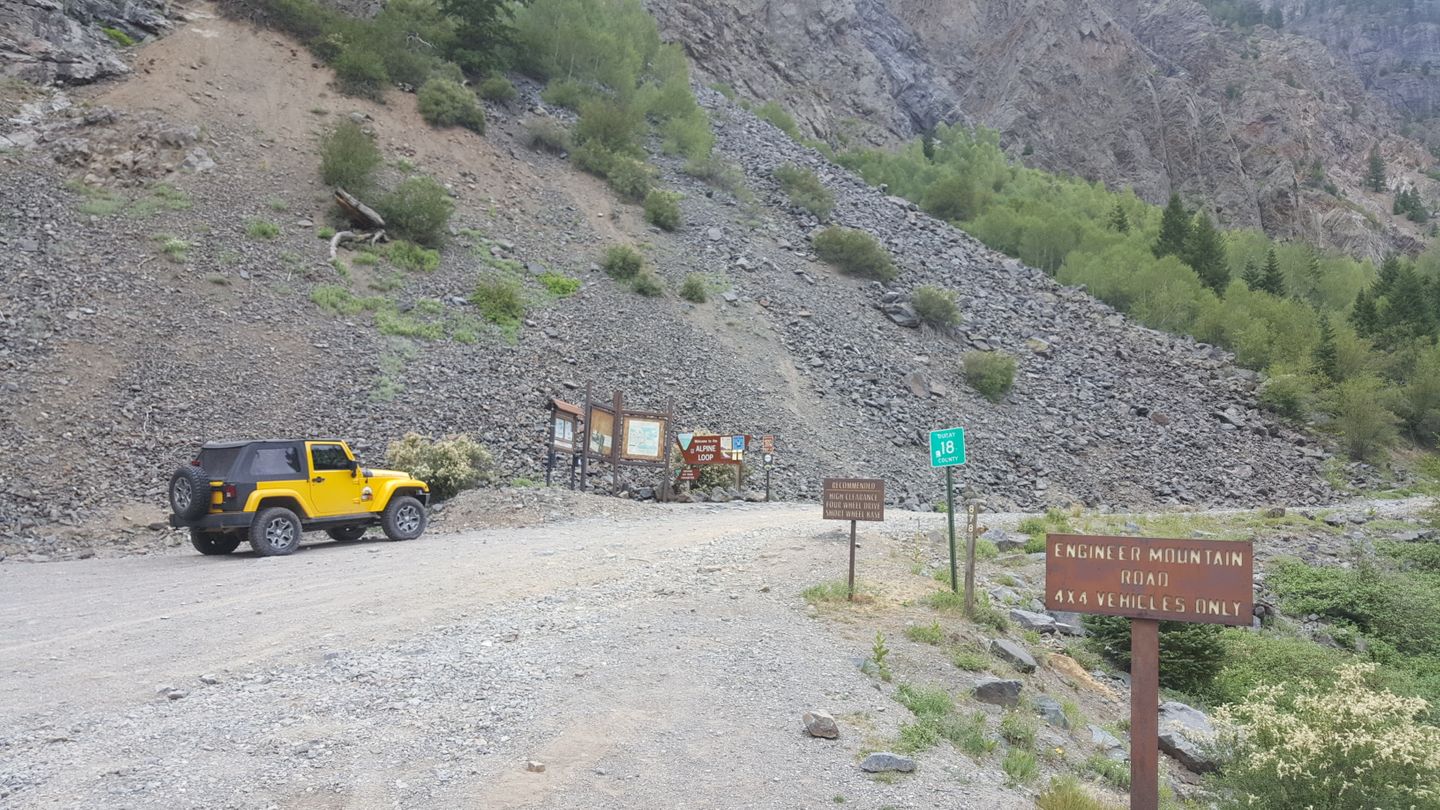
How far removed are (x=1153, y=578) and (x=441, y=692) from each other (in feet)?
16.5

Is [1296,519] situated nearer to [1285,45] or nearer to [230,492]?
[230,492]

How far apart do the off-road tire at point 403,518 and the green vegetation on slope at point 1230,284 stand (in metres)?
37.7

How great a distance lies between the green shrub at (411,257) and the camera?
2872 cm

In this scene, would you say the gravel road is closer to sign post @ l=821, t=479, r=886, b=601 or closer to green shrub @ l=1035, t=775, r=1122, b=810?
green shrub @ l=1035, t=775, r=1122, b=810

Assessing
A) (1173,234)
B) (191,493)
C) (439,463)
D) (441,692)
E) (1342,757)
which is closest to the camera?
(1342,757)

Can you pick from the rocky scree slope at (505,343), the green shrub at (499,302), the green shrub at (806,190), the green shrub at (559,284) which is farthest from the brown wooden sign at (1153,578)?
the green shrub at (806,190)

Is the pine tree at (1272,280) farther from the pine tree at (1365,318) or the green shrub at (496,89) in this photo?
the green shrub at (496,89)

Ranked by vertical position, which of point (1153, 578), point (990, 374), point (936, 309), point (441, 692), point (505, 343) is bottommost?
point (441, 692)

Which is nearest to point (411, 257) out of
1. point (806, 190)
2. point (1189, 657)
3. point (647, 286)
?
point (647, 286)

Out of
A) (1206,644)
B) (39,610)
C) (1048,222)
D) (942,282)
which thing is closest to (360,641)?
(39,610)

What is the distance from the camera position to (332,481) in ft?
48.9

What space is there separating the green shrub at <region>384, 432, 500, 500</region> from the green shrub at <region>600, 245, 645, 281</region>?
14.8 m

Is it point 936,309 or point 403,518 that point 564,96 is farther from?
point 403,518

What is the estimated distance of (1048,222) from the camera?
188ft
